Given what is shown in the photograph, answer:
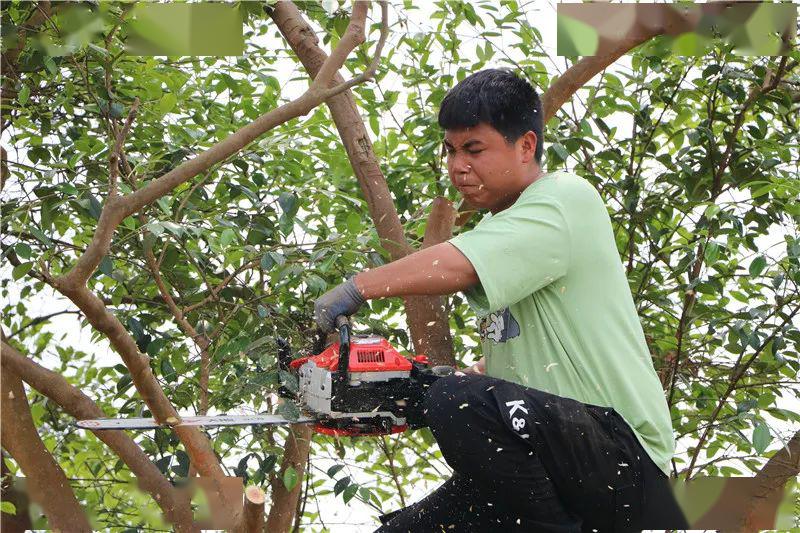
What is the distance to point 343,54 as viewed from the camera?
2441 mm

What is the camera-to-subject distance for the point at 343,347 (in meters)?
1.98

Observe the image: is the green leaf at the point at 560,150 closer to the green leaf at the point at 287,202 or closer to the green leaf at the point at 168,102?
the green leaf at the point at 287,202

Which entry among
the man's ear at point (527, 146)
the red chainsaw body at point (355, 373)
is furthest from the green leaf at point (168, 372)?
the man's ear at point (527, 146)

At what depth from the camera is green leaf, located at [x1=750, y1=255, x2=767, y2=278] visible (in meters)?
3.04

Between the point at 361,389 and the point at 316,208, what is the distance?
166 centimetres

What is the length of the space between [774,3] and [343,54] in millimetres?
1553

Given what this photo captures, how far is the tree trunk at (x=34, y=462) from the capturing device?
10.3 feet

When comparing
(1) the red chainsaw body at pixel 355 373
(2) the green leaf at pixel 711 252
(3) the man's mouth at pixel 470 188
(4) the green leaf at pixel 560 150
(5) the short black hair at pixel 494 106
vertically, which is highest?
(4) the green leaf at pixel 560 150

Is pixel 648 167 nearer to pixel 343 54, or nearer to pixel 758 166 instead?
pixel 758 166

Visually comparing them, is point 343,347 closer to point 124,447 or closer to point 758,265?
point 124,447

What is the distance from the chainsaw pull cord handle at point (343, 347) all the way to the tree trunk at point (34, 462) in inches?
60.5

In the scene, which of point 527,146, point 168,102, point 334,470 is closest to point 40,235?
point 168,102

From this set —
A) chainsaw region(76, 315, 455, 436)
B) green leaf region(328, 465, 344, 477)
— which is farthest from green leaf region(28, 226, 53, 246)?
green leaf region(328, 465, 344, 477)

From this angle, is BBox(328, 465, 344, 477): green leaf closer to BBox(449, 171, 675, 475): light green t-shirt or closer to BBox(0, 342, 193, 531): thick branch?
BBox(0, 342, 193, 531): thick branch
